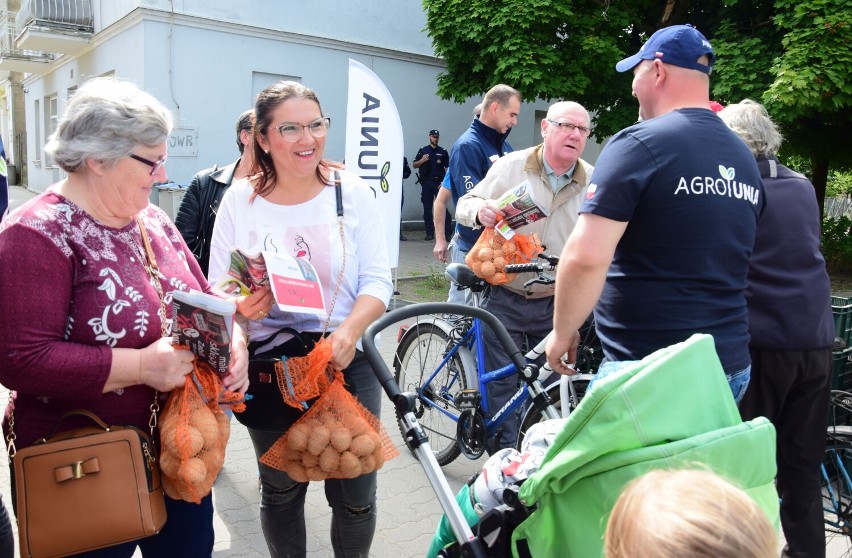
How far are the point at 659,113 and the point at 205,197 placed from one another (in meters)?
2.37

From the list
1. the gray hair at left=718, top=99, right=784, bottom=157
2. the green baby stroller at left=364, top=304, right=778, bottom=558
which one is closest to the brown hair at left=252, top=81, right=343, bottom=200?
the green baby stroller at left=364, top=304, right=778, bottom=558

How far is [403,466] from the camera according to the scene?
440 cm

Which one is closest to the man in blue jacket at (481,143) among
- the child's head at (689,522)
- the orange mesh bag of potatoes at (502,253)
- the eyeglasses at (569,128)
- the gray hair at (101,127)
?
the orange mesh bag of potatoes at (502,253)

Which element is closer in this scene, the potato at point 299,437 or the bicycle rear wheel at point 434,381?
the potato at point 299,437

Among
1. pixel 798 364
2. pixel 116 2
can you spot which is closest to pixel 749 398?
pixel 798 364

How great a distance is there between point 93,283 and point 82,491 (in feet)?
1.76

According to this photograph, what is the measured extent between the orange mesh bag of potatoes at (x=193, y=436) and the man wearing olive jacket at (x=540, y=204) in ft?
6.59

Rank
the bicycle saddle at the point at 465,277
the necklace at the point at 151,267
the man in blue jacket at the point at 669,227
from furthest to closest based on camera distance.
Result: the bicycle saddle at the point at 465,277 < the man in blue jacket at the point at 669,227 < the necklace at the point at 151,267

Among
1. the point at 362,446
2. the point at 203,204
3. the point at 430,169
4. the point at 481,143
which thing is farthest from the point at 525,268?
the point at 430,169

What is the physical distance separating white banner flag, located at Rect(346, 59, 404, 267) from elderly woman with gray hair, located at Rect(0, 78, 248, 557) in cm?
559

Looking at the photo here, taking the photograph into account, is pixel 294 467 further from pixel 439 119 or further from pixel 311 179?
pixel 439 119

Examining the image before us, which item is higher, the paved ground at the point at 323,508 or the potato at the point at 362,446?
the potato at the point at 362,446

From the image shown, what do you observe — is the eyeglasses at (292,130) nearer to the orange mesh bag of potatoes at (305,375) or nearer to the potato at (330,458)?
the orange mesh bag of potatoes at (305,375)

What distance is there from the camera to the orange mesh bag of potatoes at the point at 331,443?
2.32 m
